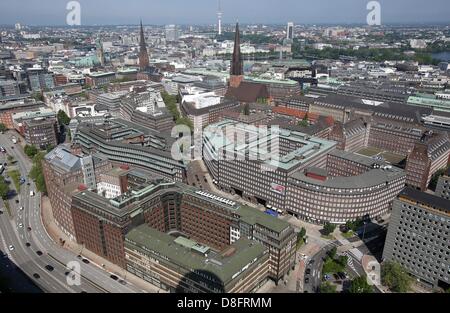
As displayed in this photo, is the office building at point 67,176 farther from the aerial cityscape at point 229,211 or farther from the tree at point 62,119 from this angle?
the tree at point 62,119

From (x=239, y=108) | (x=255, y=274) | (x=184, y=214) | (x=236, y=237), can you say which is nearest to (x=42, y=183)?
(x=184, y=214)

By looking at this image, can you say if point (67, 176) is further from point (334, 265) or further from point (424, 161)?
point (424, 161)

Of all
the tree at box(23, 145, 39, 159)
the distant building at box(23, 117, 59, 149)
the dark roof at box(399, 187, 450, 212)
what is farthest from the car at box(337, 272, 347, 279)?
the distant building at box(23, 117, 59, 149)

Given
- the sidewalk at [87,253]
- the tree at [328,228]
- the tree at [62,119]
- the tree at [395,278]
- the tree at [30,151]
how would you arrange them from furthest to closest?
1. the tree at [62,119]
2. the tree at [30,151]
3. the tree at [328,228]
4. the sidewalk at [87,253]
5. the tree at [395,278]

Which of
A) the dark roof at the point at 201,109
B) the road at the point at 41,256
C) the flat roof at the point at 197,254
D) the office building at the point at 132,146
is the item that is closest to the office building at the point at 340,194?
the flat roof at the point at 197,254

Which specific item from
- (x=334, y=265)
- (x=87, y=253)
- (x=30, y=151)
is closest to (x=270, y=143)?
(x=334, y=265)
